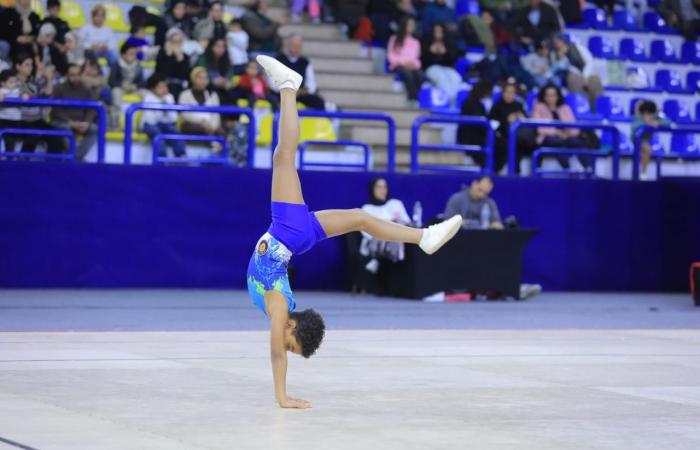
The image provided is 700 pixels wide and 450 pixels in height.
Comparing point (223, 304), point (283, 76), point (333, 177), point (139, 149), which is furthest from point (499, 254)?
point (283, 76)

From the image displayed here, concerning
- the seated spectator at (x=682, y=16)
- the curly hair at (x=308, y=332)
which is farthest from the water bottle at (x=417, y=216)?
the seated spectator at (x=682, y=16)

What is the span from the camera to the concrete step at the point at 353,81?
23438 millimetres

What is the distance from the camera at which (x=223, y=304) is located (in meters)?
17.2

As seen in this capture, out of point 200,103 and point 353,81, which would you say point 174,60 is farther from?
point 353,81

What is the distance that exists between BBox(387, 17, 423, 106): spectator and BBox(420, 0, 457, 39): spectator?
1.86 feet

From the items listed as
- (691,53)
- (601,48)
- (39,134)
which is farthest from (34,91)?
(691,53)

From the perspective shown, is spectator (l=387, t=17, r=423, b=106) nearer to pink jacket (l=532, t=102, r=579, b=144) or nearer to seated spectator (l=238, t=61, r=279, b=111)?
pink jacket (l=532, t=102, r=579, b=144)

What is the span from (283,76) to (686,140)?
1659 centimetres

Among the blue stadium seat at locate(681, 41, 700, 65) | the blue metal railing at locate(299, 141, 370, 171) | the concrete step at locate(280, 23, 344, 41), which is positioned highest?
the concrete step at locate(280, 23, 344, 41)

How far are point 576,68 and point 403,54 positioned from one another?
3472 millimetres

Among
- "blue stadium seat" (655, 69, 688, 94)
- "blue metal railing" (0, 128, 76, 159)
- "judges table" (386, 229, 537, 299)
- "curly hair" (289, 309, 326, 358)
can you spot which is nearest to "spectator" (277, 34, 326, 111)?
"judges table" (386, 229, 537, 299)

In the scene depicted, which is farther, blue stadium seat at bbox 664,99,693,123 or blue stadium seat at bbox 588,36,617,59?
blue stadium seat at bbox 588,36,617,59

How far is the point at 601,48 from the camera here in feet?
86.5

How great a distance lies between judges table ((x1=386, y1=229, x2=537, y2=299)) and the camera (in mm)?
18766
